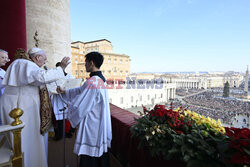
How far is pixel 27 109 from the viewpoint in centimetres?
137

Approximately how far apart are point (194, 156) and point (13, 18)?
413 centimetres

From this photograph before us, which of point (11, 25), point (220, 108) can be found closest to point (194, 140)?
point (11, 25)

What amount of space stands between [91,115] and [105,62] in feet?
82.5

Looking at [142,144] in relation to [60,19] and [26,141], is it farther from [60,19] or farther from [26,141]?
[60,19]

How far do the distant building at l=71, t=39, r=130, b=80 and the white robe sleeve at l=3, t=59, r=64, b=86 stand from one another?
74.2ft

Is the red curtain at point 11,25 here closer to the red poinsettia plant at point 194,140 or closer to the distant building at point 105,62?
the red poinsettia plant at point 194,140

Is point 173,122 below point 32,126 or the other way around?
the other way around

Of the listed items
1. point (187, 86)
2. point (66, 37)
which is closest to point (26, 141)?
point (66, 37)

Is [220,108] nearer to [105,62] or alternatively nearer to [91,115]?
[105,62]

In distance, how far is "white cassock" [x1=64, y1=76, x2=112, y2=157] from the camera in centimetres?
126

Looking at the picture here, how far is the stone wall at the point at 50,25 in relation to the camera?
12.6 feet

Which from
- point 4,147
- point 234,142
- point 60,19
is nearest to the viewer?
point 234,142

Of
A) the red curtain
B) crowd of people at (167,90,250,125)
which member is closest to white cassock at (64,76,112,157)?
the red curtain

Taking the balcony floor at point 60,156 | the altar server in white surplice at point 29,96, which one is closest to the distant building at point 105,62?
the balcony floor at point 60,156
